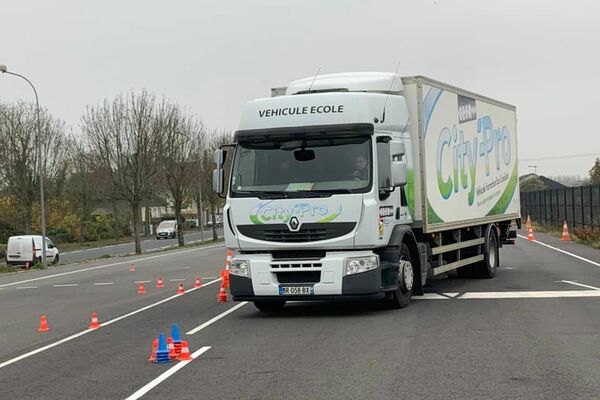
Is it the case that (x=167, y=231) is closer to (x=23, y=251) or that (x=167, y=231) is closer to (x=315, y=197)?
(x=23, y=251)

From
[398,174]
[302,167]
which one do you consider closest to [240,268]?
[302,167]

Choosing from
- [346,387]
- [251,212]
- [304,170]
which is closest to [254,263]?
[251,212]

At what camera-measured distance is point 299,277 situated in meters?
11.3

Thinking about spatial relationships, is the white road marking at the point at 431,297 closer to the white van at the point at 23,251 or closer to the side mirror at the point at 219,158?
the side mirror at the point at 219,158

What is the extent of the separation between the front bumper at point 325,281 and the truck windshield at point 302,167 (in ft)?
3.24

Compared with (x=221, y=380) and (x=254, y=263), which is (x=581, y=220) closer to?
(x=254, y=263)

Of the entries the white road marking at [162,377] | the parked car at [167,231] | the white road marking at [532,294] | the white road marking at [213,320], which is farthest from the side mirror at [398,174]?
the parked car at [167,231]

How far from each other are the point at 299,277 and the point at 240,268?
950 mm

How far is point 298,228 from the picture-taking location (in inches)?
439

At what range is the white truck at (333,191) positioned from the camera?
36.5ft

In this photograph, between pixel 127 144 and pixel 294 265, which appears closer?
pixel 294 265

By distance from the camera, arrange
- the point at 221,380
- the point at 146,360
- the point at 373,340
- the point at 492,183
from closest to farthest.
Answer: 1. the point at 221,380
2. the point at 146,360
3. the point at 373,340
4. the point at 492,183

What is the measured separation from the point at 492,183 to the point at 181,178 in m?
42.4

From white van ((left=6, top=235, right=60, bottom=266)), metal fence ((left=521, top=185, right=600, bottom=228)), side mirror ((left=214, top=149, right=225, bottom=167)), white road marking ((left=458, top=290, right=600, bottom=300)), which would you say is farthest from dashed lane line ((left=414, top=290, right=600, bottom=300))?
white van ((left=6, top=235, right=60, bottom=266))
